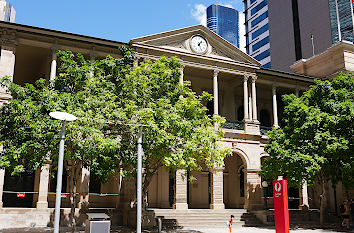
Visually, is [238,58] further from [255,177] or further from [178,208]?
[178,208]

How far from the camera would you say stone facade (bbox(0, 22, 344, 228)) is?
73.6 feet

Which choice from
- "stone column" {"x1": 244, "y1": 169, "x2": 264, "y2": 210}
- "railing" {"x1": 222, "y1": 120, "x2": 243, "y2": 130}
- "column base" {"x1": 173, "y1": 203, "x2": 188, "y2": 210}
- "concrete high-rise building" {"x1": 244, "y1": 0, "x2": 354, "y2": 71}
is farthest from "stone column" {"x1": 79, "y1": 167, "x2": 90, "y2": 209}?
"concrete high-rise building" {"x1": 244, "y1": 0, "x2": 354, "y2": 71}

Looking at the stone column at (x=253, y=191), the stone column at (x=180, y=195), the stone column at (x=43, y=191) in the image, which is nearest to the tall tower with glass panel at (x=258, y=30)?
the stone column at (x=253, y=191)

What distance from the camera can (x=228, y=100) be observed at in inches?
1225

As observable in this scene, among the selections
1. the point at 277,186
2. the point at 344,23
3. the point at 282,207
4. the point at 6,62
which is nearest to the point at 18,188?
the point at 6,62

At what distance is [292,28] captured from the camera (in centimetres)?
5612

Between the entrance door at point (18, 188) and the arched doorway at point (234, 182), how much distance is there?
47.2 feet

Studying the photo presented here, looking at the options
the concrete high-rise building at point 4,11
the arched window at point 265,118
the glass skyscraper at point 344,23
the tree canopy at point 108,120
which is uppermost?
the concrete high-rise building at point 4,11

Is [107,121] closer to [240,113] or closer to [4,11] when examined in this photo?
[240,113]

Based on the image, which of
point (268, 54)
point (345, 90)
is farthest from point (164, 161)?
point (268, 54)

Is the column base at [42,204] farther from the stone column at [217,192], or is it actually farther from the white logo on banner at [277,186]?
the white logo on banner at [277,186]

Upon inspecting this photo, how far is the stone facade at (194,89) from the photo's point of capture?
2242cm

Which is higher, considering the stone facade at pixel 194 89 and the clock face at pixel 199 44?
the clock face at pixel 199 44

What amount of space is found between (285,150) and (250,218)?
5111 mm
